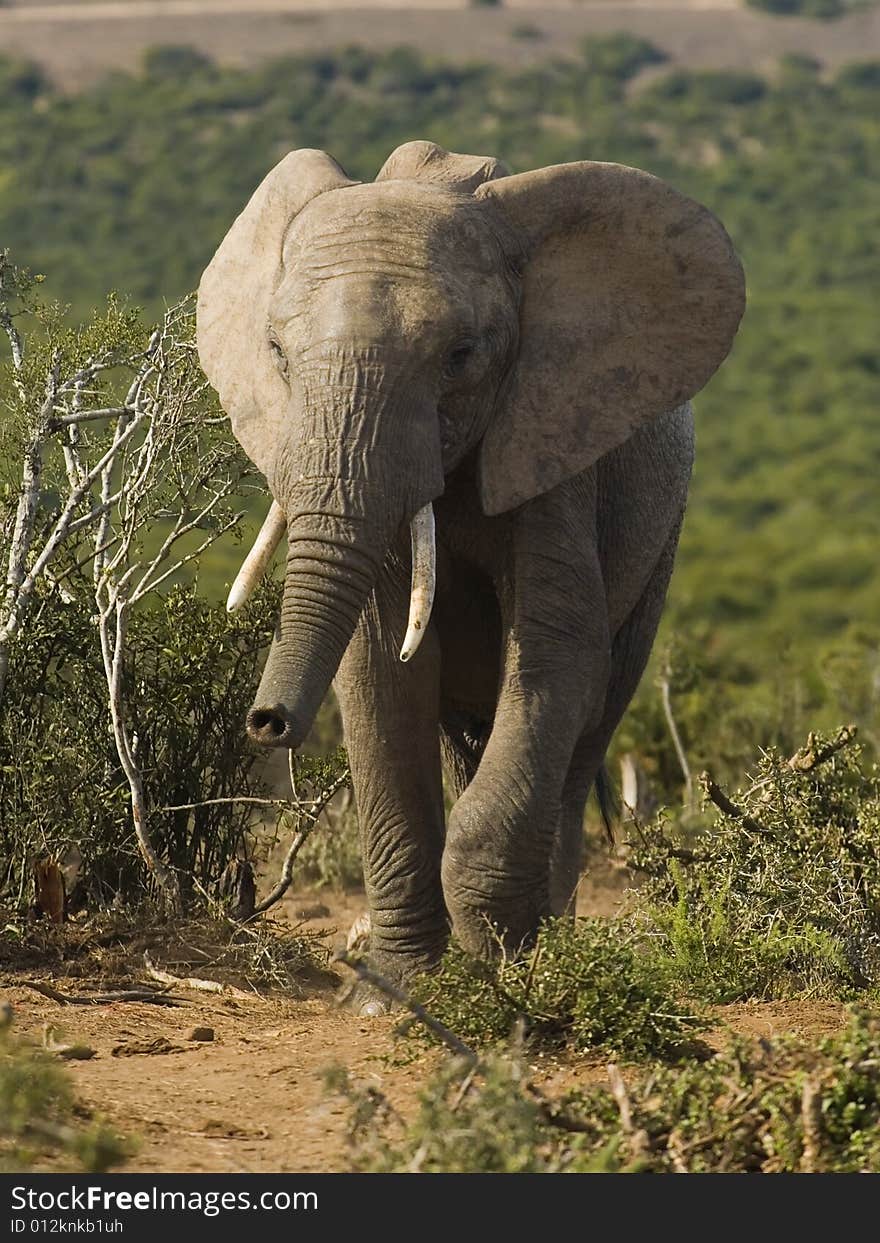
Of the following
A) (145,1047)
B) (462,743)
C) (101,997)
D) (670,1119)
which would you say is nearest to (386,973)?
(101,997)

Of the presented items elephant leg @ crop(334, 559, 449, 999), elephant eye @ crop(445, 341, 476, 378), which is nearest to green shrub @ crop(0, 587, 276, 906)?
elephant leg @ crop(334, 559, 449, 999)

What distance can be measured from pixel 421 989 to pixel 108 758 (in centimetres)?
213

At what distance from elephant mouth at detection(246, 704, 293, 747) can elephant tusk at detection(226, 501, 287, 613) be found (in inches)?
24.3

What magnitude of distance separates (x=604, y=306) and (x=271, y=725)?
1.93 m

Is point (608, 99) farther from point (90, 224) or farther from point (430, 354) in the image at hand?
point (430, 354)

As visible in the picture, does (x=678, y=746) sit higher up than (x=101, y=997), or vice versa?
(x=678, y=746)

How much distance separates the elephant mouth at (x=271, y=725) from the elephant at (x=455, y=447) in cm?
11

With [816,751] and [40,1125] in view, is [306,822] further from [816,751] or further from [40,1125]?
[40,1125]

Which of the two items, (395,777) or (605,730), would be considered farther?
(605,730)

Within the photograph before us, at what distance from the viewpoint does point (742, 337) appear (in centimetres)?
6088

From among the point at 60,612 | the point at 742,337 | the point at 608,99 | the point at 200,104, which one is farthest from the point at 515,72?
the point at 60,612

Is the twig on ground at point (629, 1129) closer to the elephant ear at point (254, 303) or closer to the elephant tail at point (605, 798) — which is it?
the elephant ear at point (254, 303)

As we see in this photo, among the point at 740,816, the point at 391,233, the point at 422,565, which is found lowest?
the point at 740,816

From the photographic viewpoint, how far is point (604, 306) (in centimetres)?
657
